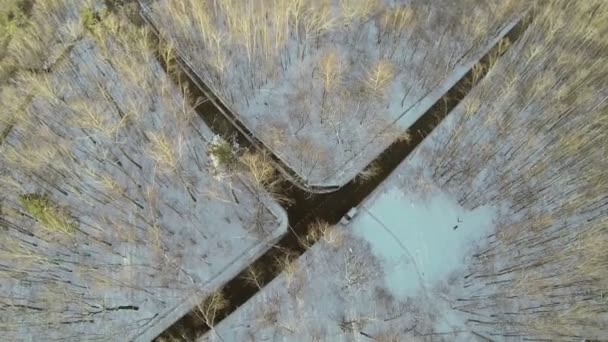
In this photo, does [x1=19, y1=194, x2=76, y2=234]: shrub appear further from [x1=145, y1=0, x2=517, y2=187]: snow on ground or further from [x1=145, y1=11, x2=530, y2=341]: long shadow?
[x1=145, y1=0, x2=517, y2=187]: snow on ground

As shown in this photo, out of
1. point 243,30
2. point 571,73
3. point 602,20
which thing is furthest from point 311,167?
point 602,20

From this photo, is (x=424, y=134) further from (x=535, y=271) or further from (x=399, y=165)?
(x=535, y=271)

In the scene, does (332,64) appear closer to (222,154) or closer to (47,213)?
(222,154)

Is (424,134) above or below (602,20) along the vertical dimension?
below

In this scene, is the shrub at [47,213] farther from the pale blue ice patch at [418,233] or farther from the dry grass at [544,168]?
the dry grass at [544,168]

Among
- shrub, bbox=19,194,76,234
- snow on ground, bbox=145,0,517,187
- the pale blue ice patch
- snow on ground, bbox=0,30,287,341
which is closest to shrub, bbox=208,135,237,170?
snow on ground, bbox=0,30,287,341

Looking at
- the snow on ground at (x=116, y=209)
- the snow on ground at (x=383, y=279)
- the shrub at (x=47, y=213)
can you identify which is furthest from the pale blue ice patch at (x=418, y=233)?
the shrub at (x=47, y=213)

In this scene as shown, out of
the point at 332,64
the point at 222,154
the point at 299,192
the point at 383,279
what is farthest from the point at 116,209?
the point at 383,279
